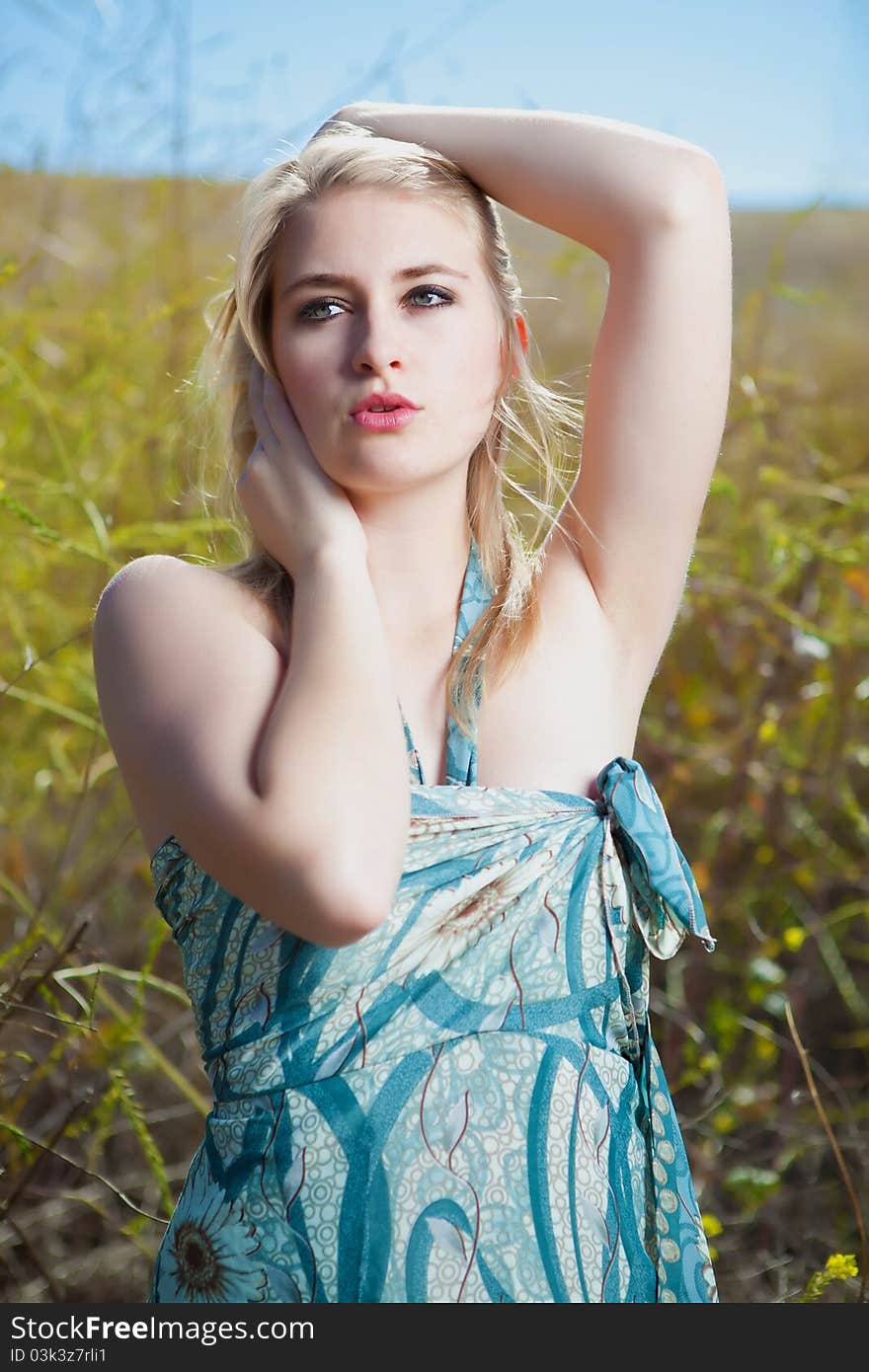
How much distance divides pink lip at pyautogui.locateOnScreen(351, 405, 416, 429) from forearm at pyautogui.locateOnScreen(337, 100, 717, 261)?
300 millimetres

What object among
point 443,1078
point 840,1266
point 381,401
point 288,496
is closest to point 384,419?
point 381,401

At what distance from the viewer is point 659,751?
237 cm

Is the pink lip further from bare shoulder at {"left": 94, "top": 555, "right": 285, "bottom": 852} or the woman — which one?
bare shoulder at {"left": 94, "top": 555, "right": 285, "bottom": 852}

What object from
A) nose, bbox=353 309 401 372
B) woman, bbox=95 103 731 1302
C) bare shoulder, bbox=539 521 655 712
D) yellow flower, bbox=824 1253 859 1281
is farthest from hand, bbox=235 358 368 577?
yellow flower, bbox=824 1253 859 1281

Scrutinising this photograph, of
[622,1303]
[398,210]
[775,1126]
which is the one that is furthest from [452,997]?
[775,1126]

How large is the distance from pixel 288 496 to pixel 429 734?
27 cm

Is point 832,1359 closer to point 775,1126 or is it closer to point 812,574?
point 775,1126

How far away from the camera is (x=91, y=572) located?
267 centimetres

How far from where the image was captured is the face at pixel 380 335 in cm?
120

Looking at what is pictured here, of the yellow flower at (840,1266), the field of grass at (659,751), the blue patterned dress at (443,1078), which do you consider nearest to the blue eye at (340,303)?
the blue patterned dress at (443,1078)

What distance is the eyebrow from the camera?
1.21 meters

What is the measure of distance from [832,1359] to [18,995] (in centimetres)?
104

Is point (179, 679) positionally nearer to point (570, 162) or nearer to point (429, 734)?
point (429, 734)

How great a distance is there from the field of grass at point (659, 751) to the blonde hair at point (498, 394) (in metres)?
0.61
